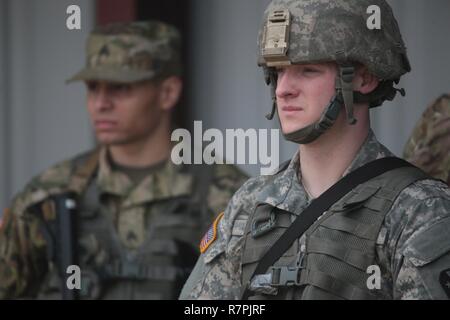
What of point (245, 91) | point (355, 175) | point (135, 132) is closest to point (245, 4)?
point (245, 91)

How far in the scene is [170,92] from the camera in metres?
4.61

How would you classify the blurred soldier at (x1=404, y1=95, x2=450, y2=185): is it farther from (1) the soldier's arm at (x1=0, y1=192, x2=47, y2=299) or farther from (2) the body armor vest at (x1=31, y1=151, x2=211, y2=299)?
(1) the soldier's arm at (x1=0, y1=192, x2=47, y2=299)

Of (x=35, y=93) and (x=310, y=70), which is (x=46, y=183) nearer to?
(x=35, y=93)

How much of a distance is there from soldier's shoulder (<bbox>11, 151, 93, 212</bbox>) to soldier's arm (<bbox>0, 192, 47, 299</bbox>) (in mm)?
82

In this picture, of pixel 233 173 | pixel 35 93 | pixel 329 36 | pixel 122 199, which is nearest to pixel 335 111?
pixel 329 36

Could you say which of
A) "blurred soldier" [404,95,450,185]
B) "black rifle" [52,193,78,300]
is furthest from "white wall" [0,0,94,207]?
"blurred soldier" [404,95,450,185]

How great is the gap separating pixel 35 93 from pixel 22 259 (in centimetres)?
76

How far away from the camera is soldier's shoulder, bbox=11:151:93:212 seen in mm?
4695

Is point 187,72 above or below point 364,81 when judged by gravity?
below

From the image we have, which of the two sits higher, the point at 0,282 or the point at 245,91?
the point at 245,91

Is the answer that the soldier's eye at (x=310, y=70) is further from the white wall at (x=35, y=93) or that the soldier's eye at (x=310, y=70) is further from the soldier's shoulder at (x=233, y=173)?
the white wall at (x=35, y=93)

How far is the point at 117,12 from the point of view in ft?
15.2
